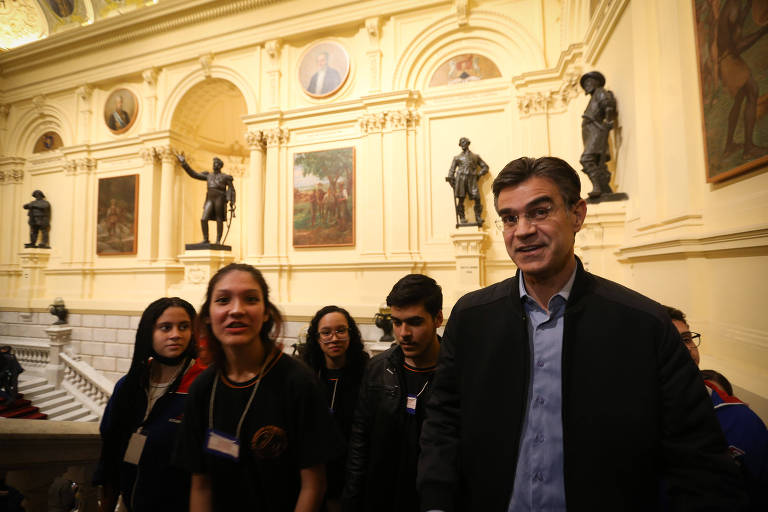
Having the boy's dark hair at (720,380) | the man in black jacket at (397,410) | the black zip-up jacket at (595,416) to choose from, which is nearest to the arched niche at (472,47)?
the boy's dark hair at (720,380)

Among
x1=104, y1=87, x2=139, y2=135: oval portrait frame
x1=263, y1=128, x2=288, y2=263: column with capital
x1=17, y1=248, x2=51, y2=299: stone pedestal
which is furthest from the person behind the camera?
x1=104, y1=87, x2=139, y2=135: oval portrait frame

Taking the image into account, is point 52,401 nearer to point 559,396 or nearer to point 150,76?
point 150,76

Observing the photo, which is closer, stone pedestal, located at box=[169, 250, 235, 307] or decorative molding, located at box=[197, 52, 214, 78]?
stone pedestal, located at box=[169, 250, 235, 307]

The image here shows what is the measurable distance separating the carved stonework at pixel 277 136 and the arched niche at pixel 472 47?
2.95 meters

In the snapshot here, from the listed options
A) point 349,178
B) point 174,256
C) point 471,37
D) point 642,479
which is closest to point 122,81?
point 174,256

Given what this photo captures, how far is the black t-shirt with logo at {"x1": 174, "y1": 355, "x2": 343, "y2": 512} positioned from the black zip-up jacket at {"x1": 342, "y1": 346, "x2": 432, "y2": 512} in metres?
0.43

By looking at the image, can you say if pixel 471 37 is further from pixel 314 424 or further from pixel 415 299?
pixel 314 424

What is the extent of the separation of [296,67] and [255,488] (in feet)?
32.9

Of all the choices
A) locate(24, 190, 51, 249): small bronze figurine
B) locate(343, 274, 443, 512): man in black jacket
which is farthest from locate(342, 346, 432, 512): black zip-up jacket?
locate(24, 190, 51, 249): small bronze figurine

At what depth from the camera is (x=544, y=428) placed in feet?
3.64

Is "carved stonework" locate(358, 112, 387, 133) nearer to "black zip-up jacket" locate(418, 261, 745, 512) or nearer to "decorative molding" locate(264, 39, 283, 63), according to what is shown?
"decorative molding" locate(264, 39, 283, 63)

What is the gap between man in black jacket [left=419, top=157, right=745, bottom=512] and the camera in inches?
39.6

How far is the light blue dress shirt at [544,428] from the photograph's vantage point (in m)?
1.08

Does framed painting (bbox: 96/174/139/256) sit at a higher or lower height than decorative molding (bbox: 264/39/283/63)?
lower
